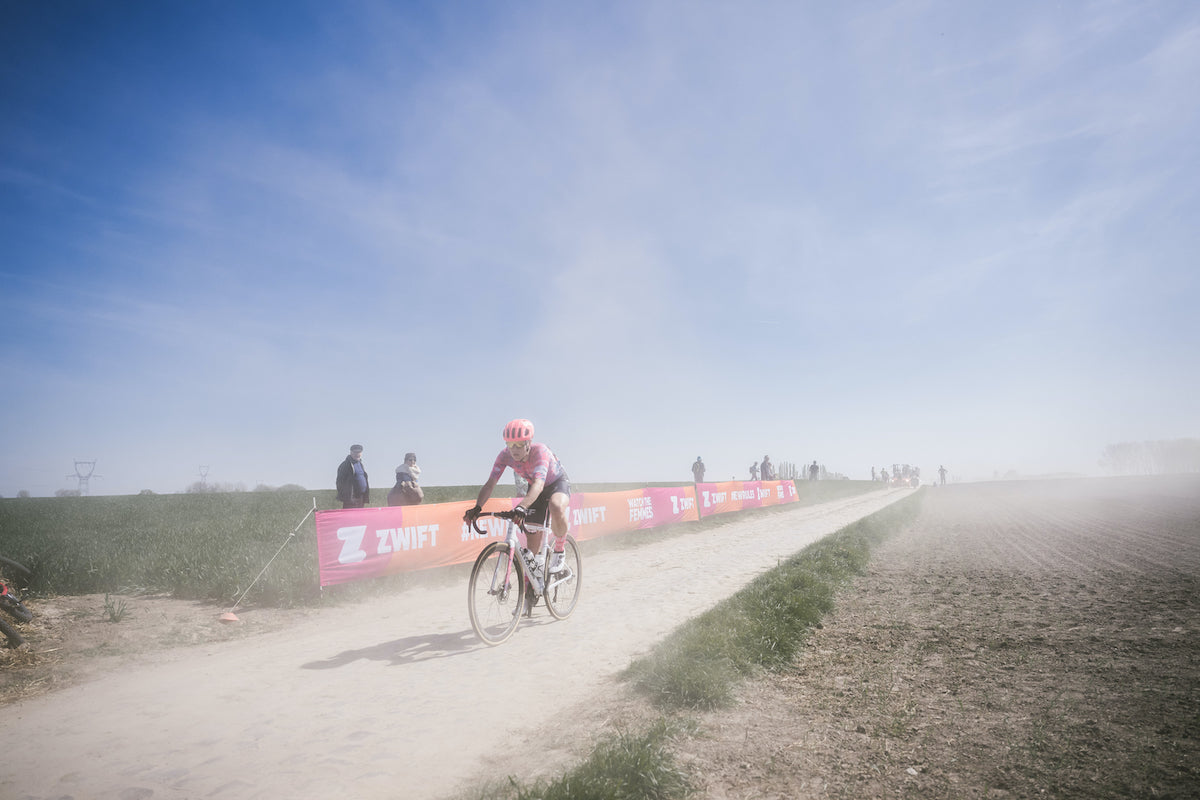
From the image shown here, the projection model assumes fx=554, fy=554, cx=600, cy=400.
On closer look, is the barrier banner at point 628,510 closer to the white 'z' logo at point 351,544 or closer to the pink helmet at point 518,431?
the white 'z' logo at point 351,544

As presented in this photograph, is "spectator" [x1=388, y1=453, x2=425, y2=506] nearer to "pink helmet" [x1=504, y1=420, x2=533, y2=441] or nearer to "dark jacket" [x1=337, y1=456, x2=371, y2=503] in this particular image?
"dark jacket" [x1=337, y1=456, x2=371, y2=503]

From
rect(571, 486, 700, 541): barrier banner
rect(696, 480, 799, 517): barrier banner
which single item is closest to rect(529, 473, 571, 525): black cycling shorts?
rect(571, 486, 700, 541): barrier banner

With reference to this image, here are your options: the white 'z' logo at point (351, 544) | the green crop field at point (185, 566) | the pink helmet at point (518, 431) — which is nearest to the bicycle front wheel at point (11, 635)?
the green crop field at point (185, 566)

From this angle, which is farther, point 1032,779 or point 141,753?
point 141,753

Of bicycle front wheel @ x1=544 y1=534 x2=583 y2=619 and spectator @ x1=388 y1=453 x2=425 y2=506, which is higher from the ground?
spectator @ x1=388 y1=453 x2=425 y2=506

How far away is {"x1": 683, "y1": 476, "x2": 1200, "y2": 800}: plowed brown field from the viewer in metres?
2.96

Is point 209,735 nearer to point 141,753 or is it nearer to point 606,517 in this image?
point 141,753

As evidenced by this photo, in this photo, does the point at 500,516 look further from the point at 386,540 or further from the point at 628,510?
the point at 628,510

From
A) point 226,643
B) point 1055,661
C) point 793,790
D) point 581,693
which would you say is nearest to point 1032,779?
point 793,790

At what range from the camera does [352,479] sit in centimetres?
1266

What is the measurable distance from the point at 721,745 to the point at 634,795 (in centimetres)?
87

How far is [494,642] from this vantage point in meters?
6.04

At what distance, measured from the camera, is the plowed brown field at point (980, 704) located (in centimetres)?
296

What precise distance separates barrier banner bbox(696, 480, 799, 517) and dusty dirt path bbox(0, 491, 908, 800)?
15.7 m
